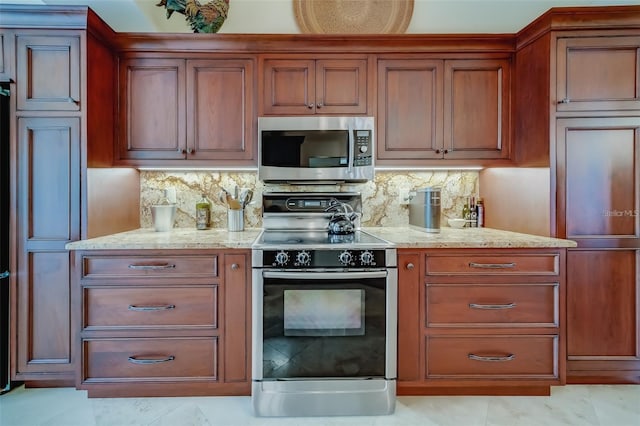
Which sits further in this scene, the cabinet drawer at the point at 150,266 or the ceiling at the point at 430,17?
the ceiling at the point at 430,17

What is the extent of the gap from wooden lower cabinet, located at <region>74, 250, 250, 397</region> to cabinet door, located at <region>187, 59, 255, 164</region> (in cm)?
78

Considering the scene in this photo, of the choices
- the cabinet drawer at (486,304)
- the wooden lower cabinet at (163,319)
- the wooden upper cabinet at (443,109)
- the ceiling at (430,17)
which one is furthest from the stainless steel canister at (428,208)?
the ceiling at (430,17)

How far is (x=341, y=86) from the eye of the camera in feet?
7.29

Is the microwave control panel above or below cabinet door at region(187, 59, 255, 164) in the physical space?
below

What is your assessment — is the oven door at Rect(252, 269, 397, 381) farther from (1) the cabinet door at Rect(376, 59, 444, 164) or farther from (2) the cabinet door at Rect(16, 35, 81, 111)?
(2) the cabinet door at Rect(16, 35, 81, 111)

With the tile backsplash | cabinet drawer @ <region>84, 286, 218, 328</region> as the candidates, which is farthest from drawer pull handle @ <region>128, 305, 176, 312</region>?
the tile backsplash

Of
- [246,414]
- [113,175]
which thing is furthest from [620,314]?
[113,175]

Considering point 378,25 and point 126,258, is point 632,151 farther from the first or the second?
point 126,258

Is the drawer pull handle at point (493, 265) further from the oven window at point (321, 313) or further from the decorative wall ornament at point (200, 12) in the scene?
the decorative wall ornament at point (200, 12)

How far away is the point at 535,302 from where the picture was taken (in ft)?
6.01

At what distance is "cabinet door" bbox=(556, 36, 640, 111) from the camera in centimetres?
188

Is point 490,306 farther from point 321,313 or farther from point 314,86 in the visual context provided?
point 314,86

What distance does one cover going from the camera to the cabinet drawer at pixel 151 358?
1797 millimetres

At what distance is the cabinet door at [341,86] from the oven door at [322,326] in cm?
115
